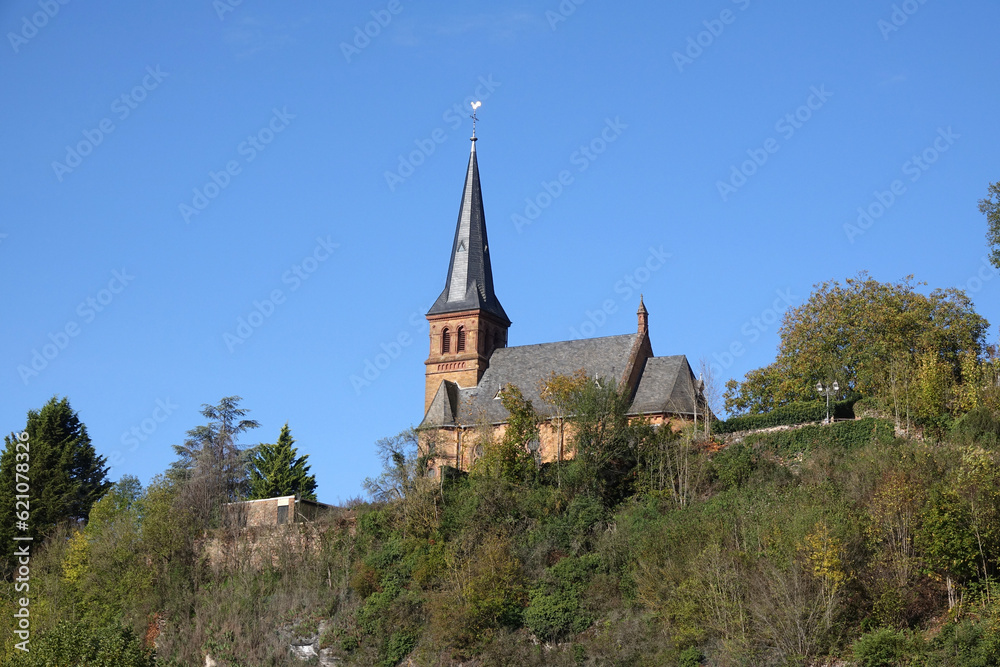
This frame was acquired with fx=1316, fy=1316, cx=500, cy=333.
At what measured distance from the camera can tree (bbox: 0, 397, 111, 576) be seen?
198 ft

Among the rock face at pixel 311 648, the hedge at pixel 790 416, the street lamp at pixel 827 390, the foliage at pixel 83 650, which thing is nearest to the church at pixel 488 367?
the hedge at pixel 790 416

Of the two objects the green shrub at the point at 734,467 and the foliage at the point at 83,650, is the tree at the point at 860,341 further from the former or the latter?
the foliage at the point at 83,650

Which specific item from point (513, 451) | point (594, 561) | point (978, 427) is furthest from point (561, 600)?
point (978, 427)

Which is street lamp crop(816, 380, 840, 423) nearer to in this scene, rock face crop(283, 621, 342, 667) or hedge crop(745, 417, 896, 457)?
hedge crop(745, 417, 896, 457)

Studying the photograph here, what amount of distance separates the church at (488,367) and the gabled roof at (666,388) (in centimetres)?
5

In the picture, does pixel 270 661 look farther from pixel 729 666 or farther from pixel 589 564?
pixel 729 666

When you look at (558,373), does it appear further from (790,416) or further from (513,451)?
(790,416)

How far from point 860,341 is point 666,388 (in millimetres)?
8881

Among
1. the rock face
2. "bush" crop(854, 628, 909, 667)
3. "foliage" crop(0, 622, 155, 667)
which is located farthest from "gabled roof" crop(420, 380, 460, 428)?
"bush" crop(854, 628, 909, 667)

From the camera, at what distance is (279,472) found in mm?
64500

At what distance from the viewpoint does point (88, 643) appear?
40375 mm

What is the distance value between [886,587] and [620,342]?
26894mm

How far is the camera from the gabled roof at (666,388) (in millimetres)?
59125

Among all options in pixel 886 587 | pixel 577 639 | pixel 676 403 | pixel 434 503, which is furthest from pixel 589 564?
pixel 676 403
